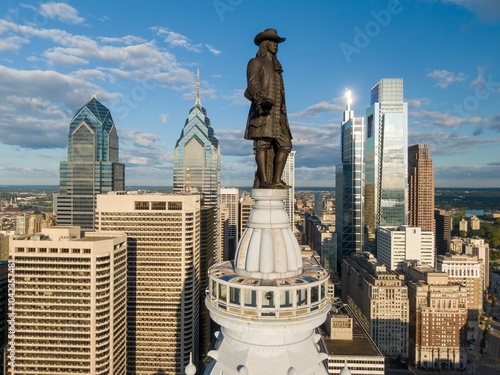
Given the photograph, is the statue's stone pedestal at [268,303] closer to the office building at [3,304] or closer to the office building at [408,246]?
the office building at [3,304]

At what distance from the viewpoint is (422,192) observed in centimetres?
14125

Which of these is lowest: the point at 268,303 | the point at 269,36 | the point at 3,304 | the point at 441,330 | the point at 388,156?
the point at 441,330

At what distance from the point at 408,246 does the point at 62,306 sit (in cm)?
8702

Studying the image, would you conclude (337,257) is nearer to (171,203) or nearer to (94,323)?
(171,203)

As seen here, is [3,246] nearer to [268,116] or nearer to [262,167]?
[262,167]

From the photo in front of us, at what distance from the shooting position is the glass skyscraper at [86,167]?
11669 centimetres

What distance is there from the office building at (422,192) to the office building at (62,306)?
12190 cm

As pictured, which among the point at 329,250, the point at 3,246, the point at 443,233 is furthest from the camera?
the point at 443,233

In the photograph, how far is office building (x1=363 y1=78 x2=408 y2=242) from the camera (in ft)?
406

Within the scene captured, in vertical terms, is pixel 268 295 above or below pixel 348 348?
above

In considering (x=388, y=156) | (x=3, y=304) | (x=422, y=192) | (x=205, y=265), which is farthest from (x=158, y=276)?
(x=422, y=192)

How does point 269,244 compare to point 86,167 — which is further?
point 86,167

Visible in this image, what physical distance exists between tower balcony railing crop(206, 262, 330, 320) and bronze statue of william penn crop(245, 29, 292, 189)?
1.80m

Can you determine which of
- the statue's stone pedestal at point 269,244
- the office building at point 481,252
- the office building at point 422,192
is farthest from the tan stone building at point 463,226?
the statue's stone pedestal at point 269,244
